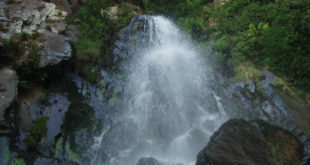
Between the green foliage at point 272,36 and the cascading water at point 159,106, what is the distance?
84.8 inches

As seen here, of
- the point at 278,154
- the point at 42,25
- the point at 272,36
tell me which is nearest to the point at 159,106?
the point at 278,154

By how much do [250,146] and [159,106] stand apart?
12.2 ft

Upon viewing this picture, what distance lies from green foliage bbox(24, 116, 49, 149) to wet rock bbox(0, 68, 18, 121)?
0.81 metres

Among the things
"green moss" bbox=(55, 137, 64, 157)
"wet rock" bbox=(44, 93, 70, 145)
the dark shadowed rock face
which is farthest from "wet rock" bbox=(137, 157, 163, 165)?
"wet rock" bbox=(44, 93, 70, 145)

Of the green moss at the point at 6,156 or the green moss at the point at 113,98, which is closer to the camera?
the green moss at the point at 6,156

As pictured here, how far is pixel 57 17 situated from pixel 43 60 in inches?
127

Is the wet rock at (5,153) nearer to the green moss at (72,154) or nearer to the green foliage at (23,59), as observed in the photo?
the green moss at (72,154)

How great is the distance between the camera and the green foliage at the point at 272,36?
7806mm

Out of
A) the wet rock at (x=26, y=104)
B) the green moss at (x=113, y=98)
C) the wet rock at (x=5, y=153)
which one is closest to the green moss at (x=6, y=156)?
the wet rock at (x=5, y=153)

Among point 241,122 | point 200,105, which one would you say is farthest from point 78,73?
point 241,122

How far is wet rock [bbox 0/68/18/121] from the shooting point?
4.62 metres

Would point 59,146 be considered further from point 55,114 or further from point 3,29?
point 3,29

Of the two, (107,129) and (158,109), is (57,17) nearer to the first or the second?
(107,129)

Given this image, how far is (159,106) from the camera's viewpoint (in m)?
7.62
